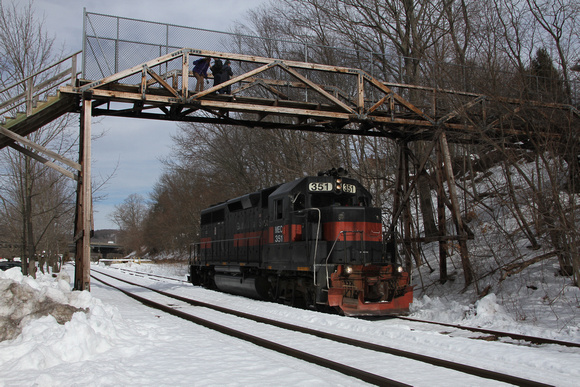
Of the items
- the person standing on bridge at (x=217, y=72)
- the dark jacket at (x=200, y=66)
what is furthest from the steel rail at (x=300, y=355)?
the dark jacket at (x=200, y=66)

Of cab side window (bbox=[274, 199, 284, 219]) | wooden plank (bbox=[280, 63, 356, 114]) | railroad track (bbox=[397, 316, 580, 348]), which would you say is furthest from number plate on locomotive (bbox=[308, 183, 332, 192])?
railroad track (bbox=[397, 316, 580, 348])

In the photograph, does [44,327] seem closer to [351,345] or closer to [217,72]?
[351,345]

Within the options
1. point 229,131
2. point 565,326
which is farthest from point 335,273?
point 229,131

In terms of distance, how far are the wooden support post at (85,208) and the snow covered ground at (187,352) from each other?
2.23m

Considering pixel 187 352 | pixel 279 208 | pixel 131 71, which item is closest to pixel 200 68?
pixel 131 71

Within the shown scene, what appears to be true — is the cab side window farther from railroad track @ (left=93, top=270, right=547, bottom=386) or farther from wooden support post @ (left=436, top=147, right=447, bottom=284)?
wooden support post @ (left=436, top=147, right=447, bottom=284)

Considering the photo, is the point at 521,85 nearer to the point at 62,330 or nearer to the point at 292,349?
the point at 292,349

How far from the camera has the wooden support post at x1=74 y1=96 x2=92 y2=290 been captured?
39.3 feet

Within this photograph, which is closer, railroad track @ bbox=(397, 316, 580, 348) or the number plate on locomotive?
railroad track @ bbox=(397, 316, 580, 348)

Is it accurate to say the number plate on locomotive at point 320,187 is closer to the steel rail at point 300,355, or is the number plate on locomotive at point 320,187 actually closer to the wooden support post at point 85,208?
the steel rail at point 300,355

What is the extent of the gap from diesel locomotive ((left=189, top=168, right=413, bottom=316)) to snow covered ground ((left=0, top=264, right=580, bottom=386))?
1.52 m

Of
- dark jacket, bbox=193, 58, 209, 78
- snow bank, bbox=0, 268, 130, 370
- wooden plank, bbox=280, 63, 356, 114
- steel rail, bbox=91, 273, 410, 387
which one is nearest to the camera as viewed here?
steel rail, bbox=91, 273, 410, 387

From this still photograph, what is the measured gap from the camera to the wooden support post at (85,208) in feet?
39.3

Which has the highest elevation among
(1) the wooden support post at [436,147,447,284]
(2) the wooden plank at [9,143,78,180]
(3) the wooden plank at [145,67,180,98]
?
(3) the wooden plank at [145,67,180,98]
